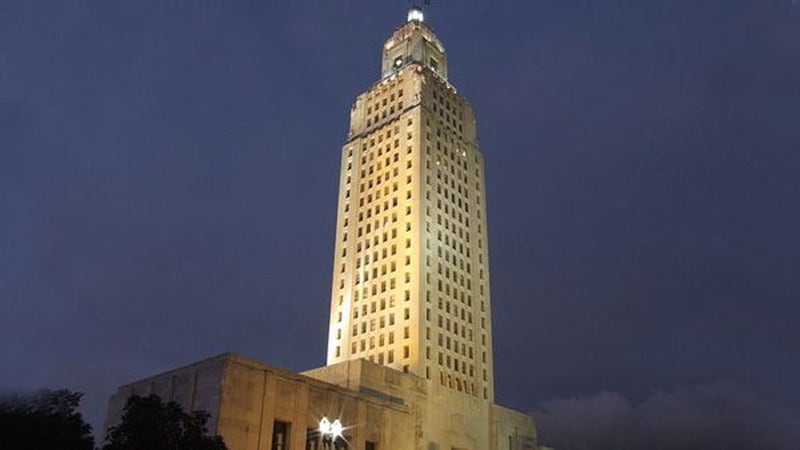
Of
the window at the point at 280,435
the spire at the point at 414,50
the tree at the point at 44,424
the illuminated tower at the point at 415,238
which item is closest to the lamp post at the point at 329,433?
the window at the point at 280,435

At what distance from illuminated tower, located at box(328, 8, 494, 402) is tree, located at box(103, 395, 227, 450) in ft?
144

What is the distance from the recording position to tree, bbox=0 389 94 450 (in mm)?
39219

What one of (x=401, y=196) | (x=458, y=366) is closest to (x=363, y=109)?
(x=401, y=196)

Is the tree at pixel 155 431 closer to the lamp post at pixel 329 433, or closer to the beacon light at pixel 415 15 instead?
the lamp post at pixel 329 433

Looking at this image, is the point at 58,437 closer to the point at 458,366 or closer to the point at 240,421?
the point at 240,421

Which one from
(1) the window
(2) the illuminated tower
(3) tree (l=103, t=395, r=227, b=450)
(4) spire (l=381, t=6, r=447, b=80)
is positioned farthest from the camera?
(4) spire (l=381, t=6, r=447, b=80)

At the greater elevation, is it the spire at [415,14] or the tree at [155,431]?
the spire at [415,14]

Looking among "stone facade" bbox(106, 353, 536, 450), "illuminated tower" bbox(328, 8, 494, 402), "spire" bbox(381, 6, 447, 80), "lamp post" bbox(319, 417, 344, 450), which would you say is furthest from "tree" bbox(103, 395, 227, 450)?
"spire" bbox(381, 6, 447, 80)

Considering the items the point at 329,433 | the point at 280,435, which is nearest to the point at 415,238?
the point at 329,433

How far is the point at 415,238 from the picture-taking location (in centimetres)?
8925

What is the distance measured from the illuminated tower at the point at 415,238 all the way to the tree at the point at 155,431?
44.0m

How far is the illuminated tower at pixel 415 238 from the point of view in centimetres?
8600

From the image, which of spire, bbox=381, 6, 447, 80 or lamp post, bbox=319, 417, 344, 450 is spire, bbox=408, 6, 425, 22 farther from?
lamp post, bbox=319, 417, 344, 450

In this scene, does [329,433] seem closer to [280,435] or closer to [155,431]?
[280,435]
